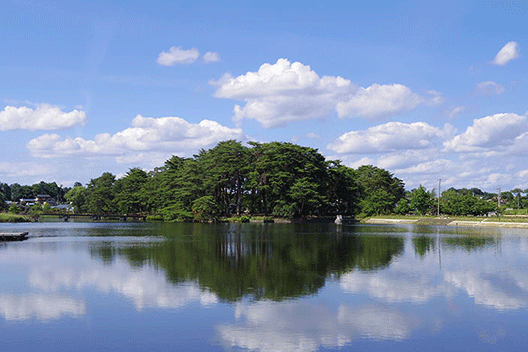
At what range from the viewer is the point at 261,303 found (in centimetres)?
1323

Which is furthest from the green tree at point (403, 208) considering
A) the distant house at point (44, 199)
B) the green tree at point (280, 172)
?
the distant house at point (44, 199)

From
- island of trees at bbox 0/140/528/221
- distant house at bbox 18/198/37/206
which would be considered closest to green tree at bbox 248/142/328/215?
island of trees at bbox 0/140/528/221

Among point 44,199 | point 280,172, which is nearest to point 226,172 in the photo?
point 280,172

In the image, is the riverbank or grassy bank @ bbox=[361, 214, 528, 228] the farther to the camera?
grassy bank @ bbox=[361, 214, 528, 228]

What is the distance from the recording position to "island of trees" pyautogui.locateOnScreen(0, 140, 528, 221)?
222 feet

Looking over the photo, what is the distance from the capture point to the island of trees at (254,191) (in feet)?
222

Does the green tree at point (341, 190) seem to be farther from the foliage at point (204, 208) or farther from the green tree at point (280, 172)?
the foliage at point (204, 208)

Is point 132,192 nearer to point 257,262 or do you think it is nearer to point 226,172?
point 226,172

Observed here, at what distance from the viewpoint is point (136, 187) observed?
8450 centimetres

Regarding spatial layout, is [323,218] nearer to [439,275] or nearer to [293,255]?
[293,255]

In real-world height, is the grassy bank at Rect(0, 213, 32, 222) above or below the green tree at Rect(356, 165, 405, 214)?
below

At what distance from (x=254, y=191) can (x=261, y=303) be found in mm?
57737

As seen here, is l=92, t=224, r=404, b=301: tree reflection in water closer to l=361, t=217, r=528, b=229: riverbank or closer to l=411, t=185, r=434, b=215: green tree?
l=361, t=217, r=528, b=229: riverbank

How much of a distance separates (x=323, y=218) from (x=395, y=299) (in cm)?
6031
